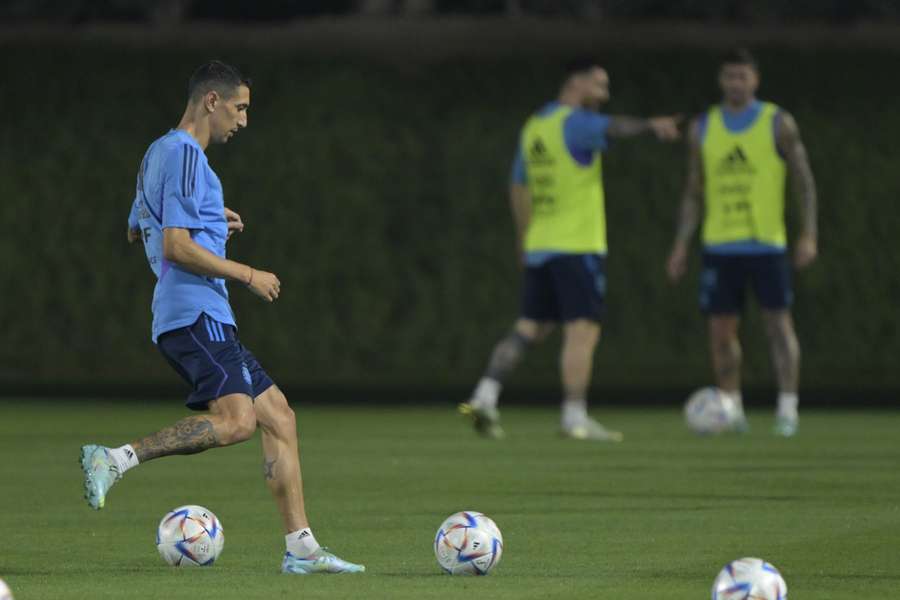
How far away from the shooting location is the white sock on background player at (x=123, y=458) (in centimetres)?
809

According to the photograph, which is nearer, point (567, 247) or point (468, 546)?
point (468, 546)

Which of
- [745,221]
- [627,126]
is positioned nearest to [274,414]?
[627,126]

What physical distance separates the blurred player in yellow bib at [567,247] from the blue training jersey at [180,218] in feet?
24.0

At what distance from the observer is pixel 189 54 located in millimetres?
23266

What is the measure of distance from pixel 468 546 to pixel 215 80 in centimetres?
203

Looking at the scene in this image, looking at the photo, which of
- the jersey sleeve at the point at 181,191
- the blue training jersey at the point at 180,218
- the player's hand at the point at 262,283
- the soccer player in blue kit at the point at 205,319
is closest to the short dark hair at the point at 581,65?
the soccer player in blue kit at the point at 205,319

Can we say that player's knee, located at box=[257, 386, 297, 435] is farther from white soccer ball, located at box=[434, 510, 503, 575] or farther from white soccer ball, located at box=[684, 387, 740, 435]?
white soccer ball, located at box=[684, 387, 740, 435]

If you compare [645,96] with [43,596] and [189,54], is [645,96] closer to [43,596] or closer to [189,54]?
[189,54]

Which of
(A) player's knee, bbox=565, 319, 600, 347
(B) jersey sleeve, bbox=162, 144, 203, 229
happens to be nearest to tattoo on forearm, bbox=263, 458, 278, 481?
(B) jersey sleeve, bbox=162, 144, 203, 229

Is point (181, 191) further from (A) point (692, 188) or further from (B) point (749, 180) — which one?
(A) point (692, 188)

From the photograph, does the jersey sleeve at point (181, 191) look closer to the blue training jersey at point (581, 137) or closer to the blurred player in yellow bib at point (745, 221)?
the blue training jersey at point (581, 137)

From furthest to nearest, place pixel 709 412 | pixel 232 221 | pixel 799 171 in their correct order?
pixel 709 412, pixel 799 171, pixel 232 221

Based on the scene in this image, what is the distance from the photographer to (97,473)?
8.01m

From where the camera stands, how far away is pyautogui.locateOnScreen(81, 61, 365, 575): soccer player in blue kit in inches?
322
